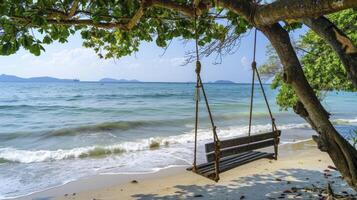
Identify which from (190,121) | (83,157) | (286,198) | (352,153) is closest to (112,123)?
(190,121)

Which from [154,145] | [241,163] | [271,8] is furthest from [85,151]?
[271,8]

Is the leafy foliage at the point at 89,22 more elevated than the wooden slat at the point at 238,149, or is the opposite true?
the leafy foliage at the point at 89,22

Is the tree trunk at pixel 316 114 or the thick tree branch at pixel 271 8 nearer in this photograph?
the thick tree branch at pixel 271 8

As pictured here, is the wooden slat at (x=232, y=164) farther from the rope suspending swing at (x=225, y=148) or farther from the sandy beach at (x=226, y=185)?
the sandy beach at (x=226, y=185)

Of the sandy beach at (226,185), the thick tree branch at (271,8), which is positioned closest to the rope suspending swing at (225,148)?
the thick tree branch at (271,8)

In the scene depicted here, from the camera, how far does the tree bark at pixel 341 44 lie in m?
2.81

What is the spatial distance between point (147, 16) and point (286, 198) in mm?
3248

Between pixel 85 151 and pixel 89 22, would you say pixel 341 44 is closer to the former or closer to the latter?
pixel 89 22

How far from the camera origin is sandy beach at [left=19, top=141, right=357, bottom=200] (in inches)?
219

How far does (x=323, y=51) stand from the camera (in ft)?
31.9

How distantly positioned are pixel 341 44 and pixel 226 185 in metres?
3.88

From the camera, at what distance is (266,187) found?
5.95 metres

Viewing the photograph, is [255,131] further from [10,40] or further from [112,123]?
[10,40]

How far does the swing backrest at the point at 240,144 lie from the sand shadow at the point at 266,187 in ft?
3.16
